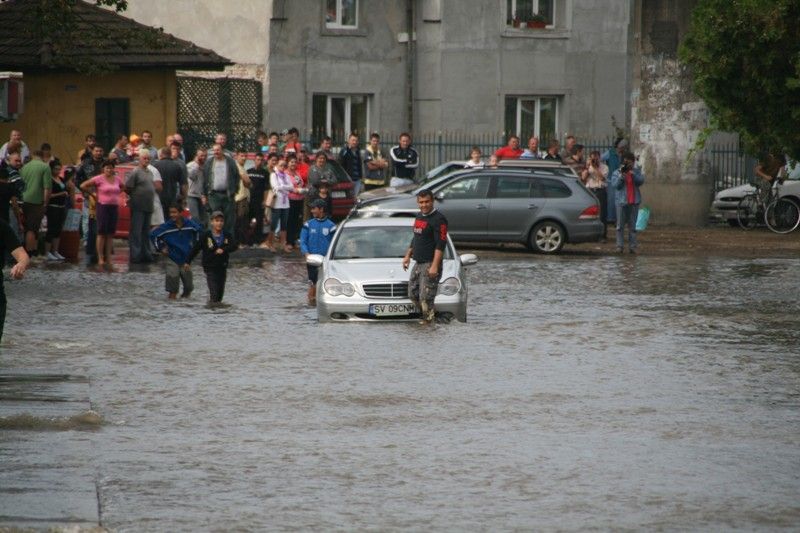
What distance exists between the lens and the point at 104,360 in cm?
1620

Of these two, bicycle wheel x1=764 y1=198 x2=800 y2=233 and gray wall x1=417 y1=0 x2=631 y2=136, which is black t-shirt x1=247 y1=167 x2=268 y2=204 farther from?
gray wall x1=417 y1=0 x2=631 y2=136

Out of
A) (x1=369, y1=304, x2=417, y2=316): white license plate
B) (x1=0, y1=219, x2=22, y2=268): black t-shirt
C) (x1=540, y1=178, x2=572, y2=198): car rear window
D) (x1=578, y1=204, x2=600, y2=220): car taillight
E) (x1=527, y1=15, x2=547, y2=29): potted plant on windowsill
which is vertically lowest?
(x1=369, y1=304, x2=417, y2=316): white license plate

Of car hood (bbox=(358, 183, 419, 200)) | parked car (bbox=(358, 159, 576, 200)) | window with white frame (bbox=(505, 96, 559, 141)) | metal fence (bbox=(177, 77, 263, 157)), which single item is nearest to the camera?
car hood (bbox=(358, 183, 419, 200))

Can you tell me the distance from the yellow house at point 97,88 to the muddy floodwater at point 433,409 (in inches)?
486

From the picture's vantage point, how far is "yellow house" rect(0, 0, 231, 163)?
116ft

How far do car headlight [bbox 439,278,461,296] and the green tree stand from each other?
688 cm

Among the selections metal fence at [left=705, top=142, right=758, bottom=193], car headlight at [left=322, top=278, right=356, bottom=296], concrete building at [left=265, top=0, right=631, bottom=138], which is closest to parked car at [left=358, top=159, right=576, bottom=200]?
concrete building at [left=265, top=0, right=631, bottom=138]

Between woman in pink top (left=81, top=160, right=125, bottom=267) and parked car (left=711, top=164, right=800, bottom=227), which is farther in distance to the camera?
parked car (left=711, top=164, right=800, bottom=227)

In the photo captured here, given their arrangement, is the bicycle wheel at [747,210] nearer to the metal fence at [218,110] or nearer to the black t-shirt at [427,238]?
the metal fence at [218,110]

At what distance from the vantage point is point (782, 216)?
118ft

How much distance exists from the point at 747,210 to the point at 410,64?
31.4ft

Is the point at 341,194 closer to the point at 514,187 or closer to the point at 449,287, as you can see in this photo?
the point at 514,187

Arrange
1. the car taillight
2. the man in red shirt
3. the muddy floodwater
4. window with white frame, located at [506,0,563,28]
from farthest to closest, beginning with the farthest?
window with white frame, located at [506,0,563,28] → the man in red shirt → the car taillight → the muddy floodwater

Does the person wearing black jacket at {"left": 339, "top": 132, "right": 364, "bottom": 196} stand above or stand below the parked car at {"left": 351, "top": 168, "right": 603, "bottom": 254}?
above
